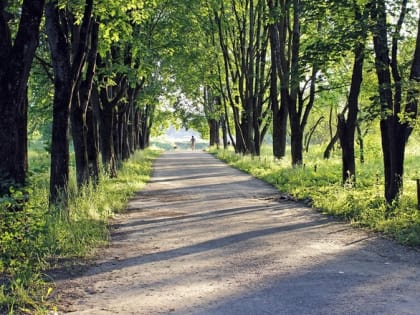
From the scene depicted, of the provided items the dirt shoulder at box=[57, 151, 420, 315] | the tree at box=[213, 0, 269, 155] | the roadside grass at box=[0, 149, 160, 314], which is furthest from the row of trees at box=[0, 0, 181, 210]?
the tree at box=[213, 0, 269, 155]

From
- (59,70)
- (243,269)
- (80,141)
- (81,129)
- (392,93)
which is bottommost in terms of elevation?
(243,269)

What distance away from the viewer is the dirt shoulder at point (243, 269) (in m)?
5.25

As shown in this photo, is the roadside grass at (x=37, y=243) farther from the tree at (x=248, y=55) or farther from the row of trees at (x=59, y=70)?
the tree at (x=248, y=55)

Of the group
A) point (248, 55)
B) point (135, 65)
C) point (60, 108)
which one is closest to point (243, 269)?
point (60, 108)

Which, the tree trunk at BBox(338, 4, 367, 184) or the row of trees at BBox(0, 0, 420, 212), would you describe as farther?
the tree trunk at BBox(338, 4, 367, 184)

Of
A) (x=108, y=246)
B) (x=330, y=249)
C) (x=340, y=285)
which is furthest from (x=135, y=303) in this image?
(x=330, y=249)

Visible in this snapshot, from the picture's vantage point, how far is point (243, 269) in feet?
21.9

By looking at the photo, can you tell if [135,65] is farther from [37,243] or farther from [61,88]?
[37,243]

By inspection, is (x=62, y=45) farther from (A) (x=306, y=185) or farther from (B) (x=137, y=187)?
(A) (x=306, y=185)

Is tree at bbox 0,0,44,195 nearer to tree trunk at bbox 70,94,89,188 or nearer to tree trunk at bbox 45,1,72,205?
tree trunk at bbox 45,1,72,205

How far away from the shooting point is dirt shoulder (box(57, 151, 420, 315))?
Answer: 17.2ft

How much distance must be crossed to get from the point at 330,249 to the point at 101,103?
42.6ft

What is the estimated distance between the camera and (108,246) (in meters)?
8.25

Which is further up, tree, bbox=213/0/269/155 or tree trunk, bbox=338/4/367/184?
tree, bbox=213/0/269/155
